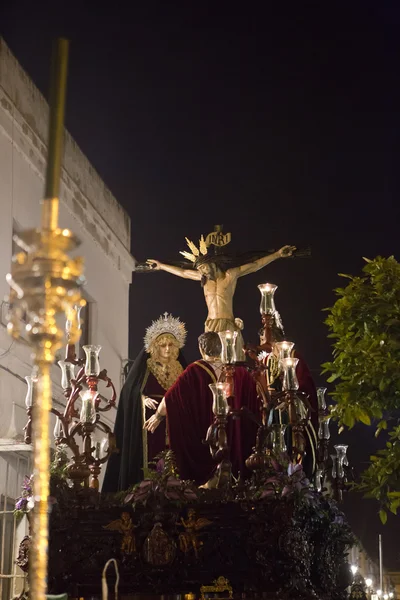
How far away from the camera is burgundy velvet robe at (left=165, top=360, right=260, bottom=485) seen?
30.1 ft

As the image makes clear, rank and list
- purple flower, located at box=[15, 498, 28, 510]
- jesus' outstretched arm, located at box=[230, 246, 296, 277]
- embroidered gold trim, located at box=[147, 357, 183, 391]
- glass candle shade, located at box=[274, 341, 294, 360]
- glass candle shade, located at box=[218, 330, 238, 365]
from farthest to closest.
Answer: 1. jesus' outstretched arm, located at box=[230, 246, 296, 277]
2. embroidered gold trim, located at box=[147, 357, 183, 391]
3. glass candle shade, located at box=[274, 341, 294, 360]
4. purple flower, located at box=[15, 498, 28, 510]
5. glass candle shade, located at box=[218, 330, 238, 365]

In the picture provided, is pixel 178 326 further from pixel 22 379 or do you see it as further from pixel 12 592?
pixel 12 592

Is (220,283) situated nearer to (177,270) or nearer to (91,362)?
(177,270)

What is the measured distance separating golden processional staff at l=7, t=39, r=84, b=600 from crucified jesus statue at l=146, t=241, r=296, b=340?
23.6ft

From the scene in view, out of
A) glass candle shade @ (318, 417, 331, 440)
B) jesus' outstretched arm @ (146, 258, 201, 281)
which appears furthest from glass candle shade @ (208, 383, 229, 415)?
jesus' outstretched arm @ (146, 258, 201, 281)

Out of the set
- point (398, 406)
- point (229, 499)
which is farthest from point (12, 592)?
point (398, 406)

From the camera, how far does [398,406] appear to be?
23.5 ft

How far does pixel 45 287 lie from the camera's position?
2.88 m

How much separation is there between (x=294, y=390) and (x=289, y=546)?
49.5 inches

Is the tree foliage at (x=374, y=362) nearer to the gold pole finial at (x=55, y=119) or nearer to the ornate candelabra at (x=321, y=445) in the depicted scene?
the ornate candelabra at (x=321, y=445)

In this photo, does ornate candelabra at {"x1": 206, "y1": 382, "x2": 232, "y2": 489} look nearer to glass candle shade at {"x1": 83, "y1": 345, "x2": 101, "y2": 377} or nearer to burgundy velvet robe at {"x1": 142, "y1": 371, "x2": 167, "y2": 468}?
glass candle shade at {"x1": 83, "y1": 345, "x2": 101, "y2": 377}

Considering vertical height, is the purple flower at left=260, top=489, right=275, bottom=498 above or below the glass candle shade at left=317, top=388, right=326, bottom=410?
below

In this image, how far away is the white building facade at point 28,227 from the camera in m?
12.2

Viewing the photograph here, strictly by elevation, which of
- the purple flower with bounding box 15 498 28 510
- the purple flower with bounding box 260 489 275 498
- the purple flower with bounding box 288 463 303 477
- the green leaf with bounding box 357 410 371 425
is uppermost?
the green leaf with bounding box 357 410 371 425
